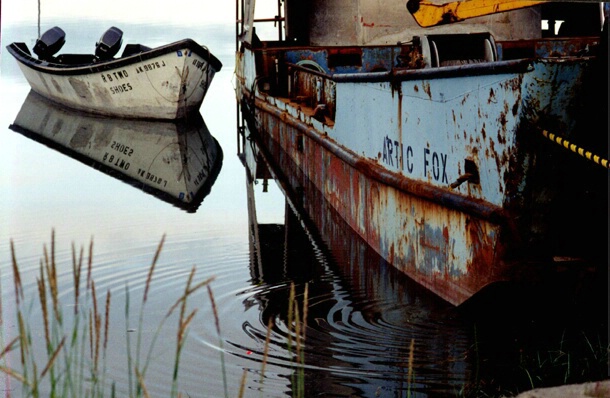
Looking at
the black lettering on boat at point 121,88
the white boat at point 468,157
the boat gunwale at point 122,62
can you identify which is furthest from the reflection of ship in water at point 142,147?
the white boat at point 468,157

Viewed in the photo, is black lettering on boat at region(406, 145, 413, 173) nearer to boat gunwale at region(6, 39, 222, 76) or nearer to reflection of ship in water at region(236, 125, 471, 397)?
reflection of ship in water at region(236, 125, 471, 397)

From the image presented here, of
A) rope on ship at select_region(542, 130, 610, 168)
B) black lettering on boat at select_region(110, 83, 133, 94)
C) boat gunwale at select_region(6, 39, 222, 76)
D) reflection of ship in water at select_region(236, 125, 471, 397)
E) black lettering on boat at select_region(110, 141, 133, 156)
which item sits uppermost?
boat gunwale at select_region(6, 39, 222, 76)

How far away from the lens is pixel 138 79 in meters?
19.1

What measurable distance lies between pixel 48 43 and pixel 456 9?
1923 centimetres

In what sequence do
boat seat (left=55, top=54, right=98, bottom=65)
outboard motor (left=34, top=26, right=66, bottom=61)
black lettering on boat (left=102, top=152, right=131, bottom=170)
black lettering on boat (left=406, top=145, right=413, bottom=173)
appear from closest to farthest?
1. black lettering on boat (left=406, top=145, right=413, bottom=173)
2. black lettering on boat (left=102, top=152, right=131, bottom=170)
3. outboard motor (left=34, top=26, right=66, bottom=61)
4. boat seat (left=55, top=54, right=98, bottom=65)

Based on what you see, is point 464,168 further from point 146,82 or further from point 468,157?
point 146,82

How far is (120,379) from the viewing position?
4676 mm

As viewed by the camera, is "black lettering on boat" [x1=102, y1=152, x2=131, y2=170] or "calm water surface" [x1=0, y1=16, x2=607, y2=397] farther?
"black lettering on boat" [x1=102, y1=152, x2=131, y2=170]

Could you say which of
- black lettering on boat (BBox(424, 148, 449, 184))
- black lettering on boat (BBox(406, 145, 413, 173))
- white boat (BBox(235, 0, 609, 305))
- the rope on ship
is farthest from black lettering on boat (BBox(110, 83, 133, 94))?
the rope on ship

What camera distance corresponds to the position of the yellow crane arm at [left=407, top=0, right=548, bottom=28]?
258 inches

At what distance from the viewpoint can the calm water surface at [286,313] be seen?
452cm

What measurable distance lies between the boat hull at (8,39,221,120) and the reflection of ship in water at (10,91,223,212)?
13.1 inches

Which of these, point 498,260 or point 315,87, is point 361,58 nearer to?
point 315,87

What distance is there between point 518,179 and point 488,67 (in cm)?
63
